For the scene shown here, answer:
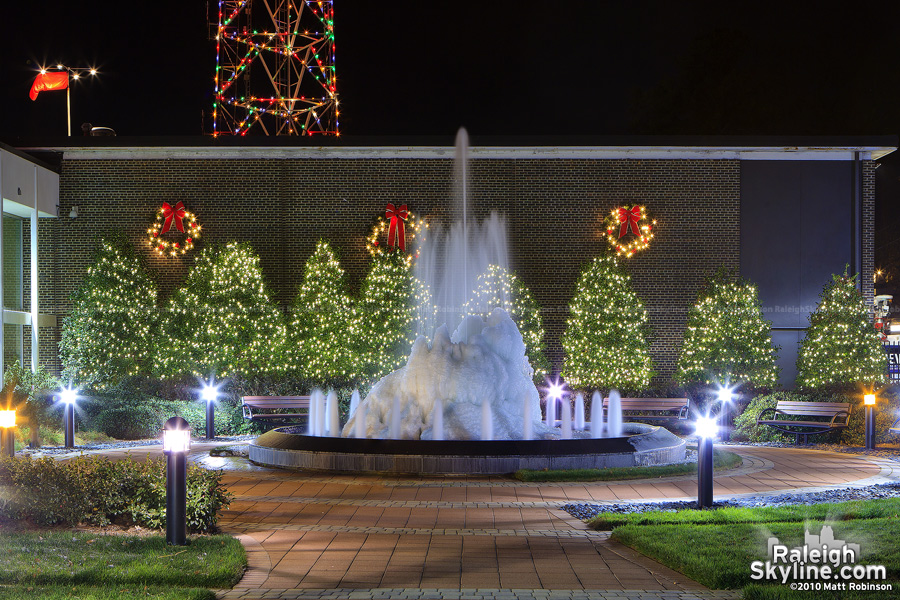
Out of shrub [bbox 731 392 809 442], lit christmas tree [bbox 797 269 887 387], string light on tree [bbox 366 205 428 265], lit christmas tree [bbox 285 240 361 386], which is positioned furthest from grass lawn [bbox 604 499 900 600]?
string light on tree [bbox 366 205 428 265]

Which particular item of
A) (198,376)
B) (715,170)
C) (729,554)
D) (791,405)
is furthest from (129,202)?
(729,554)

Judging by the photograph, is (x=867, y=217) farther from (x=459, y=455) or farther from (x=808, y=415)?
(x=459, y=455)

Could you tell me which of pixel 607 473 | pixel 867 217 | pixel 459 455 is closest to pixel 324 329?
pixel 459 455

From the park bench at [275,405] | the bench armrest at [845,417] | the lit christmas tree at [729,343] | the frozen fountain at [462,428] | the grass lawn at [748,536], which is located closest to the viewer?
the grass lawn at [748,536]

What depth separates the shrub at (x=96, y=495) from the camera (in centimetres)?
880

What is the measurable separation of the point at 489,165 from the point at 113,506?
1893 centimetres

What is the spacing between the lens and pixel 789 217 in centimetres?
2648

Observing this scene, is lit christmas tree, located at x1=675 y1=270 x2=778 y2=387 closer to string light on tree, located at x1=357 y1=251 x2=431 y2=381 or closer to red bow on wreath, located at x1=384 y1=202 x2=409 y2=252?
string light on tree, located at x1=357 y1=251 x2=431 y2=381

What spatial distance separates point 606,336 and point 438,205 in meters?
6.14

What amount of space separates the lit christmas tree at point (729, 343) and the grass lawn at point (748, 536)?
1382 cm

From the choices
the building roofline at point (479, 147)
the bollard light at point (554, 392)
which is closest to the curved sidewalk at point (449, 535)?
the bollard light at point (554, 392)

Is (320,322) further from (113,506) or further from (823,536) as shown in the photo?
(823,536)

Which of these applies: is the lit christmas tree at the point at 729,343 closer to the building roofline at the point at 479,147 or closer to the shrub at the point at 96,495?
the building roofline at the point at 479,147
